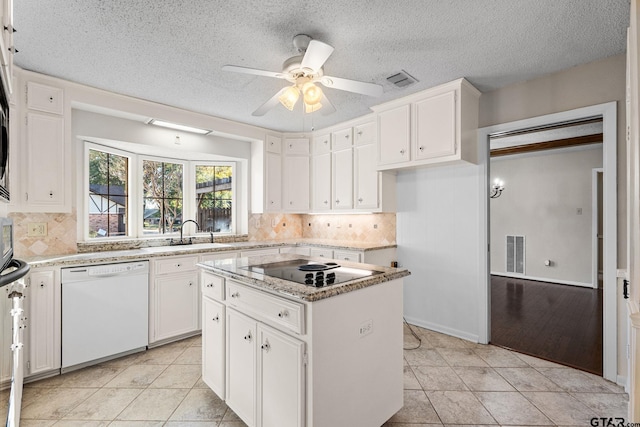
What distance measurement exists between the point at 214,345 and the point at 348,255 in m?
1.94

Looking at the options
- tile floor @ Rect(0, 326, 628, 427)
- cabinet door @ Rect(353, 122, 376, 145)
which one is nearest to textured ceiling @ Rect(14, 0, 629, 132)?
cabinet door @ Rect(353, 122, 376, 145)

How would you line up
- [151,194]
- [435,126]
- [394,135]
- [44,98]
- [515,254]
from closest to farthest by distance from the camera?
[44,98] < [435,126] < [394,135] < [151,194] < [515,254]

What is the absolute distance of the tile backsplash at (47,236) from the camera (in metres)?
Result: 2.72

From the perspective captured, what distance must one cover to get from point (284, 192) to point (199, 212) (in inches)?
47.7

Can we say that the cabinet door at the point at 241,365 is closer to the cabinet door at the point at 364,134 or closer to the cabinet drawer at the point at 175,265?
the cabinet drawer at the point at 175,265

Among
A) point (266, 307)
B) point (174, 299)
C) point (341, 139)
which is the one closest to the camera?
point (266, 307)

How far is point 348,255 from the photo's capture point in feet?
12.1

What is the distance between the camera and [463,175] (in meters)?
3.25

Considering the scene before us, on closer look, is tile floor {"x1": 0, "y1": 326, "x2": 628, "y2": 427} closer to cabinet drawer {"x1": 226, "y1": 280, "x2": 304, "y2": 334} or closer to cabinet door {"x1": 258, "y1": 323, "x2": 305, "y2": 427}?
cabinet door {"x1": 258, "y1": 323, "x2": 305, "y2": 427}

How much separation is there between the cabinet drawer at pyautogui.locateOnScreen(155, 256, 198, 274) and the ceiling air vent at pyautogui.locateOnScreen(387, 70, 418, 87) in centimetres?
268

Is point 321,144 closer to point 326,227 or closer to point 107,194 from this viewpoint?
point 326,227

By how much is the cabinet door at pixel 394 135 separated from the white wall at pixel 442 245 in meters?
0.51

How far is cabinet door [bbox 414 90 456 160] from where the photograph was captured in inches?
113

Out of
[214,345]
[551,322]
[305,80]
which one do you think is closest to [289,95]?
[305,80]
